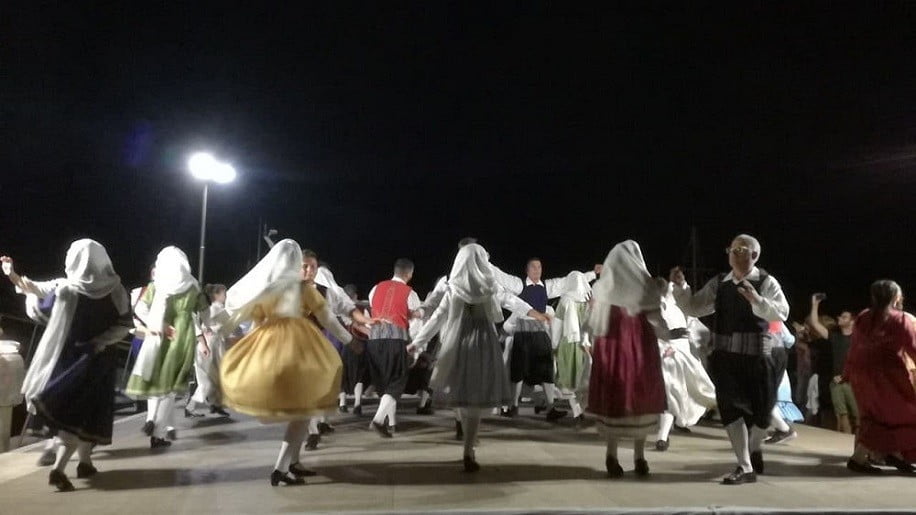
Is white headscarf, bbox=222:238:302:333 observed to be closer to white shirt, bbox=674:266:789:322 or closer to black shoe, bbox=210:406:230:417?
white shirt, bbox=674:266:789:322

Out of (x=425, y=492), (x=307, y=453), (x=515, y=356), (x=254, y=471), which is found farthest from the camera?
(x=515, y=356)

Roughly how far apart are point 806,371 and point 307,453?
8.68 meters

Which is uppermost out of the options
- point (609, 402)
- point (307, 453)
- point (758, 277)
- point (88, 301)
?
point (758, 277)

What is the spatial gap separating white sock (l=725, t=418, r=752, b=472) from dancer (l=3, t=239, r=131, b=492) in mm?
4607

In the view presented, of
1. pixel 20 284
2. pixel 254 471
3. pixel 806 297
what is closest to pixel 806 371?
pixel 806 297

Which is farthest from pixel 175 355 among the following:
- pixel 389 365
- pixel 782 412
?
pixel 782 412

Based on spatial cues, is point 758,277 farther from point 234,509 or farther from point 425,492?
point 234,509

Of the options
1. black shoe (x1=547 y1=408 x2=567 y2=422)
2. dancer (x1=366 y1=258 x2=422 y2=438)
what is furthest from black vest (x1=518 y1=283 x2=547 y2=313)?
dancer (x1=366 y1=258 x2=422 y2=438)

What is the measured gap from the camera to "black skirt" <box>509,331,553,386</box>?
9.73 metres

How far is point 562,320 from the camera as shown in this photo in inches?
392

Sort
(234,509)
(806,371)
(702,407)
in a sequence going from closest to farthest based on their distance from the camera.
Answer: (234,509) → (702,407) → (806,371)

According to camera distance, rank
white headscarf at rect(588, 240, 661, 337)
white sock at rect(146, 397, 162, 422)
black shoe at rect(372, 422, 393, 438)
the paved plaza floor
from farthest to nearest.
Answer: black shoe at rect(372, 422, 393, 438) < white sock at rect(146, 397, 162, 422) < white headscarf at rect(588, 240, 661, 337) < the paved plaza floor

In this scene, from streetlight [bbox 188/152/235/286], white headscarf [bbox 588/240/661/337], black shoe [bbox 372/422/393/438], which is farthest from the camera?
streetlight [bbox 188/152/235/286]

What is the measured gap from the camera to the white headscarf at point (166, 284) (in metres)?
7.07
